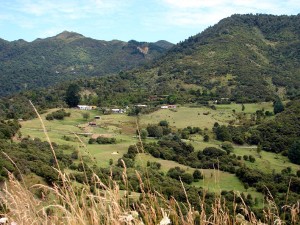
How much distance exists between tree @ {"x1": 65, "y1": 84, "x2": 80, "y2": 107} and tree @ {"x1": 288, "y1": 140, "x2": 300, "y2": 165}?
199ft

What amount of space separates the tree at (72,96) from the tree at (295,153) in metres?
60.5

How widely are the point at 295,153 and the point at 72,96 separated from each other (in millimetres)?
62219

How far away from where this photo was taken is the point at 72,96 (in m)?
108

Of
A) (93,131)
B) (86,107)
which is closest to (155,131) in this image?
(93,131)

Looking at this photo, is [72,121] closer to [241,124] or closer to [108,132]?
[108,132]

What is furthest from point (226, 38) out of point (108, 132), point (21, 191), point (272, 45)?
point (21, 191)

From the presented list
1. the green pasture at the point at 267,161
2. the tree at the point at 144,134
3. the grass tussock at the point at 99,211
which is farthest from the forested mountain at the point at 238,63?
the grass tussock at the point at 99,211

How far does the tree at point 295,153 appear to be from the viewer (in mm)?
64562

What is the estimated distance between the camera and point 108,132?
74.9m

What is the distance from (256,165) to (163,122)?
28167mm

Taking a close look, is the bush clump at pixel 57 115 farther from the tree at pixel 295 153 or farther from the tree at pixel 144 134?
the tree at pixel 295 153

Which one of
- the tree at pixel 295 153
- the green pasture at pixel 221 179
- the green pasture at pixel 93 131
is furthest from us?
the tree at pixel 295 153

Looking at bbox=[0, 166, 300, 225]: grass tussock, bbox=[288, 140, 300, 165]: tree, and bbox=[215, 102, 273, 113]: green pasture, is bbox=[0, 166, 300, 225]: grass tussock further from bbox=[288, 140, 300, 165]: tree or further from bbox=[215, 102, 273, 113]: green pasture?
bbox=[215, 102, 273, 113]: green pasture

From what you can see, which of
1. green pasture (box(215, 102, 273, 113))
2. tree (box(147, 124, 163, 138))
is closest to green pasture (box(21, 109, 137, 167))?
tree (box(147, 124, 163, 138))
